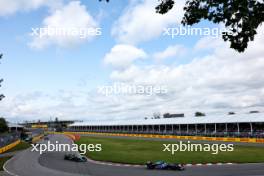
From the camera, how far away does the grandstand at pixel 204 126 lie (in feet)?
239

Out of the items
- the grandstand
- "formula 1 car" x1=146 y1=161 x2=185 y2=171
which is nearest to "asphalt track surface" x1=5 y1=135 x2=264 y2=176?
"formula 1 car" x1=146 y1=161 x2=185 y2=171

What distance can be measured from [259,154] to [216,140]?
85.1 ft

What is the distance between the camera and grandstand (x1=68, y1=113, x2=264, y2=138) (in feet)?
239

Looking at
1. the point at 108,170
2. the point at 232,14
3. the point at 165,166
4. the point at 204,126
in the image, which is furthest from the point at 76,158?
the point at 204,126

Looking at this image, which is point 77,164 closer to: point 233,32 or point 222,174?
point 222,174

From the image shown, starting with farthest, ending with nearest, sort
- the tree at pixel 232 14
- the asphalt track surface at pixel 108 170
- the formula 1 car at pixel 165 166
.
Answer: the formula 1 car at pixel 165 166 < the asphalt track surface at pixel 108 170 < the tree at pixel 232 14

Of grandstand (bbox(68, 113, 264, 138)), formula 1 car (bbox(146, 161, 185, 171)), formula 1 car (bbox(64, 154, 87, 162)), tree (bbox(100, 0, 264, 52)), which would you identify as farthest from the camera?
grandstand (bbox(68, 113, 264, 138))

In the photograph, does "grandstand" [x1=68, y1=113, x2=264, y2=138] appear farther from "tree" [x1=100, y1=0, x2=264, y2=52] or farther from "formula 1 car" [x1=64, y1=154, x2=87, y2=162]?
"tree" [x1=100, y1=0, x2=264, y2=52]

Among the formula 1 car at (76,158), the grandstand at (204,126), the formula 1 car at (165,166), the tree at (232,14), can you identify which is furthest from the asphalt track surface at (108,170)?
the grandstand at (204,126)

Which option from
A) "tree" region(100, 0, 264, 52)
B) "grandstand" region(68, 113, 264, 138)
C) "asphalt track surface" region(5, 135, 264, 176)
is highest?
"tree" region(100, 0, 264, 52)

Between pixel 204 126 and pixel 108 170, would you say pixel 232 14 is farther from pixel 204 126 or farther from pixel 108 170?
pixel 204 126

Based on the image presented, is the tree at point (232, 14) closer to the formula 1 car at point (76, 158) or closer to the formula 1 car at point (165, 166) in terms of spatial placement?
the formula 1 car at point (165, 166)

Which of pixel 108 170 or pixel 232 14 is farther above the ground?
pixel 232 14

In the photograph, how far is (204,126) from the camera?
319ft
